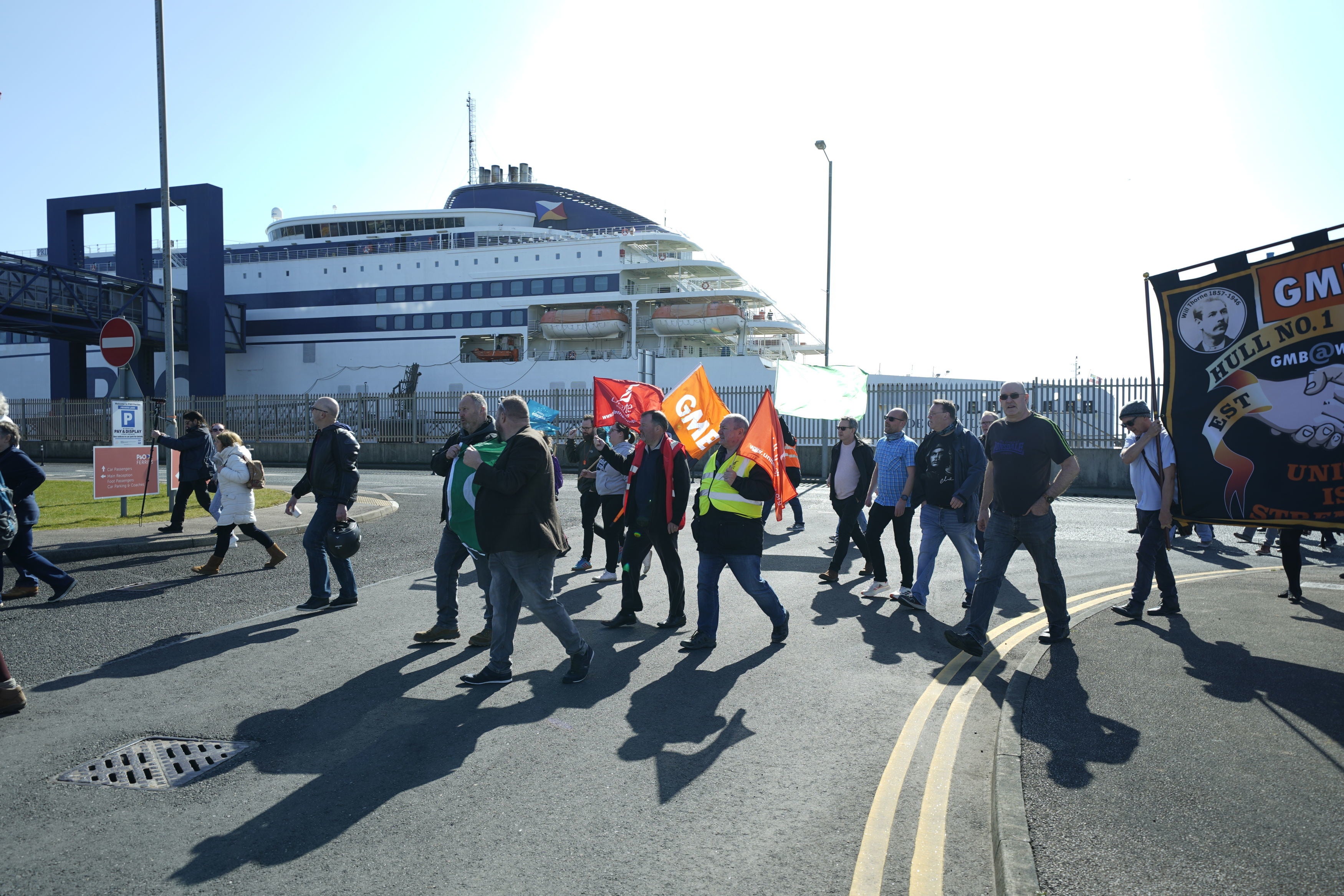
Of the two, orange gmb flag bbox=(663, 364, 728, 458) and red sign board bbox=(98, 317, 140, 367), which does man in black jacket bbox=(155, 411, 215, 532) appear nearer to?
red sign board bbox=(98, 317, 140, 367)

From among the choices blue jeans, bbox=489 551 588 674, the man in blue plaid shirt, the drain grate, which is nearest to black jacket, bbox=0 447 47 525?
the drain grate

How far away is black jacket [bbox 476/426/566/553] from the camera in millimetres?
5023

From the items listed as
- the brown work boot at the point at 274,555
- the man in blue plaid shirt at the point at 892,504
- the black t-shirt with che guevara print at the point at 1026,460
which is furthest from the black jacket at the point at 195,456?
the black t-shirt with che guevara print at the point at 1026,460

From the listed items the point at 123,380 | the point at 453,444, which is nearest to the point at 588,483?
the point at 453,444

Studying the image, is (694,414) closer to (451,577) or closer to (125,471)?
(451,577)

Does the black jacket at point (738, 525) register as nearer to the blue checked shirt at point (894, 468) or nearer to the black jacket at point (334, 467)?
the blue checked shirt at point (894, 468)

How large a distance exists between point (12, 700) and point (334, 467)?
2.97 meters

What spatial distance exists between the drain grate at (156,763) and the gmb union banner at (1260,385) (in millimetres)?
6105

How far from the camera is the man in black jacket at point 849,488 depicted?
872 cm

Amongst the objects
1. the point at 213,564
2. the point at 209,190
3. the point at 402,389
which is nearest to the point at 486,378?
the point at 402,389

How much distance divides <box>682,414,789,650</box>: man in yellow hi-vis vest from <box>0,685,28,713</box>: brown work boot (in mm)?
3768

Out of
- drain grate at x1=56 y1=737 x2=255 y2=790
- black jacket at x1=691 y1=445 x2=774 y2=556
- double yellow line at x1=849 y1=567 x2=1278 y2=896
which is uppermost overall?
black jacket at x1=691 y1=445 x2=774 y2=556

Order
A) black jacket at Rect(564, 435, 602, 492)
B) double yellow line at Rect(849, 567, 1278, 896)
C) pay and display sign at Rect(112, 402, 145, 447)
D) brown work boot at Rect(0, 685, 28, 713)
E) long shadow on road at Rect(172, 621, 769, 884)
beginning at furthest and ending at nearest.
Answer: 1. pay and display sign at Rect(112, 402, 145, 447)
2. black jacket at Rect(564, 435, 602, 492)
3. brown work boot at Rect(0, 685, 28, 713)
4. long shadow on road at Rect(172, 621, 769, 884)
5. double yellow line at Rect(849, 567, 1278, 896)

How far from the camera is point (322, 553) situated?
297 inches
